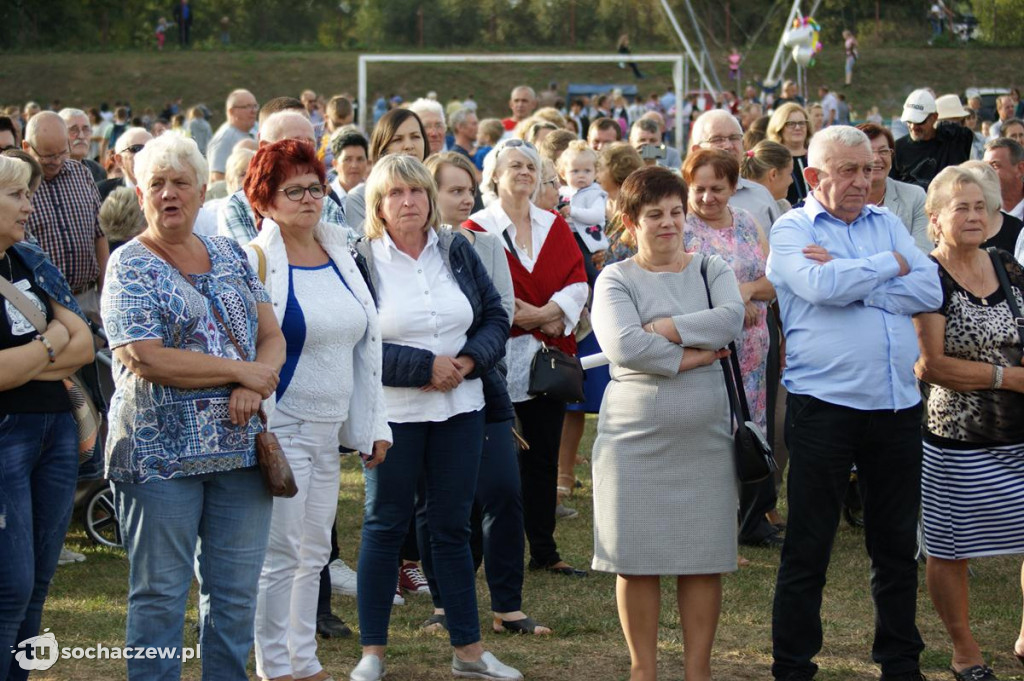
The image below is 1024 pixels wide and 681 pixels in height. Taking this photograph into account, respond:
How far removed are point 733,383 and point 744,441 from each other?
0.25m

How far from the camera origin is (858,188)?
190 inches

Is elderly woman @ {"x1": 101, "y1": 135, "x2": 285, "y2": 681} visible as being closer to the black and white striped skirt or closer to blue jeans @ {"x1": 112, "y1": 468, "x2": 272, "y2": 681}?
blue jeans @ {"x1": 112, "y1": 468, "x2": 272, "y2": 681}

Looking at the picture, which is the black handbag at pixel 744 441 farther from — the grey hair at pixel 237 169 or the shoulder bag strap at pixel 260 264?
the grey hair at pixel 237 169

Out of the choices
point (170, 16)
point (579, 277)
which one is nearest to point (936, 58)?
point (170, 16)

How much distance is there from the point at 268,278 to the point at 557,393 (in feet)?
6.18

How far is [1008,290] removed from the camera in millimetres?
5016

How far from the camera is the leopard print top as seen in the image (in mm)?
4957

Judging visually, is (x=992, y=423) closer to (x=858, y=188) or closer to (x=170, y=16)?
(x=858, y=188)

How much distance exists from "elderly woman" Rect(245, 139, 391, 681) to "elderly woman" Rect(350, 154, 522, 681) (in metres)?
0.24

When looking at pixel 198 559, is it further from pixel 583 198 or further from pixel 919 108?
pixel 919 108

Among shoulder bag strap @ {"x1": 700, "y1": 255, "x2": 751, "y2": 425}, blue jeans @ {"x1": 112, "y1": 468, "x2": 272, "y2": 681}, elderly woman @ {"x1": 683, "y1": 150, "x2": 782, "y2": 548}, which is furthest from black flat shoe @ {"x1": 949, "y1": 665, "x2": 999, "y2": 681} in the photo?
blue jeans @ {"x1": 112, "y1": 468, "x2": 272, "y2": 681}

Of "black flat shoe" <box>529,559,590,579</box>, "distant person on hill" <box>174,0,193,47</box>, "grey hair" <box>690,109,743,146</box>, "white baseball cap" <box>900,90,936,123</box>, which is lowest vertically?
"black flat shoe" <box>529,559,590,579</box>

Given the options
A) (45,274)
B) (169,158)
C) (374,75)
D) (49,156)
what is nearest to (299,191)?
(169,158)

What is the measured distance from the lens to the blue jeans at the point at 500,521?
17.4 ft
